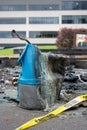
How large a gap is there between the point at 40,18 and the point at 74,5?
817cm

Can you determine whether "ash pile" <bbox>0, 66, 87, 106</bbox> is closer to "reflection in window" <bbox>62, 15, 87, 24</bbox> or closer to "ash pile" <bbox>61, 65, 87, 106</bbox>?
"ash pile" <bbox>61, 65, 87, 106</bbox>

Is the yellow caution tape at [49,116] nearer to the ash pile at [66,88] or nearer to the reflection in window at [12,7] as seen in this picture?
the ash pile at [66,88]

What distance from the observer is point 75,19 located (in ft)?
302

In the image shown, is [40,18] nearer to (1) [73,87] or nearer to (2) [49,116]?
(1) [73,87]

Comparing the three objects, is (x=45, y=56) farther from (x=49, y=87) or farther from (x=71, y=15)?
(x=71, y=15)

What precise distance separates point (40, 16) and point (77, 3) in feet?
28.8

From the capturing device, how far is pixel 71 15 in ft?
303

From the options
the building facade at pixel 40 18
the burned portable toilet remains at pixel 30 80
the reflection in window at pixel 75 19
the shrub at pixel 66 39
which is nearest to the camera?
the burned portable toilet remains at pixel 30 80

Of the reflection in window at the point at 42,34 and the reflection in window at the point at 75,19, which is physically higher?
the reflection in window at the point at 75,19

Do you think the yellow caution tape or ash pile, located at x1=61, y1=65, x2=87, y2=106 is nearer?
the yellow caution tape

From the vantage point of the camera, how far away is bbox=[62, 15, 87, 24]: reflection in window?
301ft

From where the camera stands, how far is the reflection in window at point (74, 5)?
92125 mm

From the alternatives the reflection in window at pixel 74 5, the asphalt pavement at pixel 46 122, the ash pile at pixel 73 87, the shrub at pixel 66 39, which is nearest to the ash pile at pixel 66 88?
the ash pile at pixel 73 87

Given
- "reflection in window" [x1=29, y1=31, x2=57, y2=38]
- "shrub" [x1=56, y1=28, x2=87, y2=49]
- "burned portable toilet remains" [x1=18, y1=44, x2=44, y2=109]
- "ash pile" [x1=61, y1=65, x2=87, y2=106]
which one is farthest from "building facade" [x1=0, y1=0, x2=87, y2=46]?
"burned portable toilet remains" [x1=18, y1=44, x2=44, y2=109]
